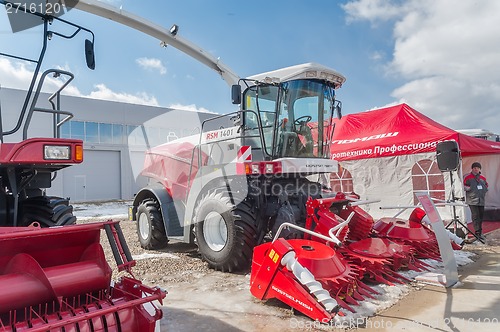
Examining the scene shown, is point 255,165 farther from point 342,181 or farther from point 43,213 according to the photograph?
point 342,181

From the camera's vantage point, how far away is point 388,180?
9867 mm

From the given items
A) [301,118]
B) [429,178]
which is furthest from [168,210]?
[429,178]

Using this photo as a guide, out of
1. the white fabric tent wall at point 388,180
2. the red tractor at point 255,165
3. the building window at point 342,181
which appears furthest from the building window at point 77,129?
the red tractor at point 255,165

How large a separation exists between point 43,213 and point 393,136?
9094 mm

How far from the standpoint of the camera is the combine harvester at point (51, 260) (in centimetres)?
193

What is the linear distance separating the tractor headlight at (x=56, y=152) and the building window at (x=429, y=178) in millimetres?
8557

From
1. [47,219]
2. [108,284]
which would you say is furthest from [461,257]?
[47,219]

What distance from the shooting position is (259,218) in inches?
190

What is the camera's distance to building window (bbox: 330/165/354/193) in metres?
10.8

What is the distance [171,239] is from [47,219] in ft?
10.4

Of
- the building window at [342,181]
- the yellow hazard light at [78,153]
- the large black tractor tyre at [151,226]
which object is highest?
the yellow hazard light at [78,153]

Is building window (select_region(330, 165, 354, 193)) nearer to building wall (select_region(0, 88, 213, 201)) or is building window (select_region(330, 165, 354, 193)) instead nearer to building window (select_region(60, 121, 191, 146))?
building window (select_region(60, 121, 191, 146))

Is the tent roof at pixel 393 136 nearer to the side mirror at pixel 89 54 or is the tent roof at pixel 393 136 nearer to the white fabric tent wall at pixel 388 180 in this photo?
the white fabric tent wall at pixel 388 180

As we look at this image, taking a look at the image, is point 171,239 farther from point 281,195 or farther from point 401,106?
point 401,106
